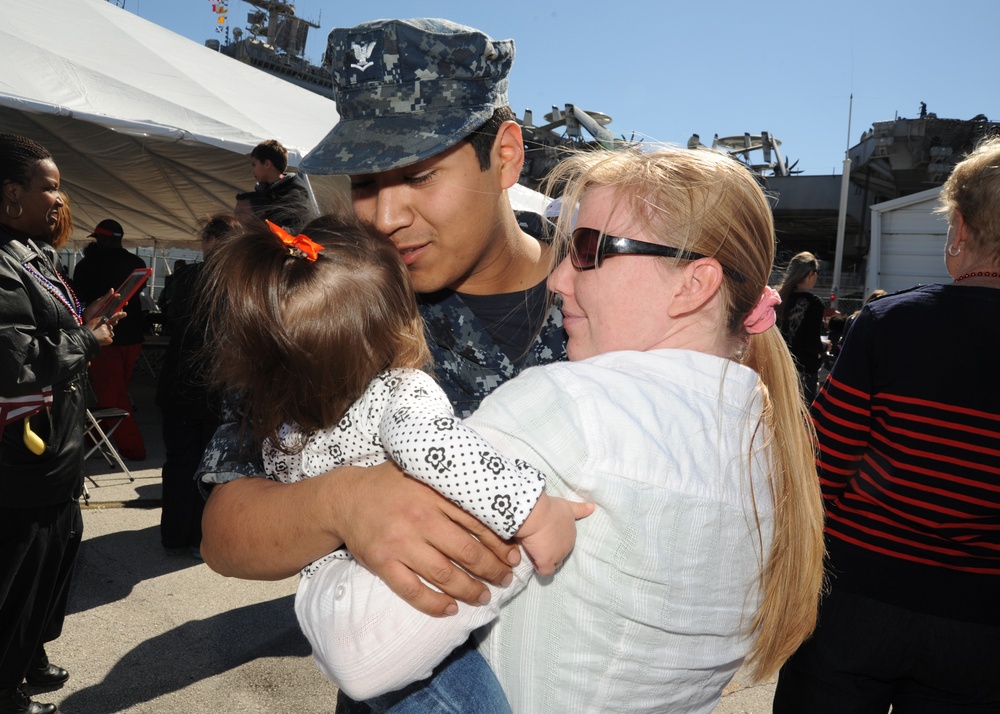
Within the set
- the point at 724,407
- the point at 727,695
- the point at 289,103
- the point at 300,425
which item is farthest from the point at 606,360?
the point at 289,103

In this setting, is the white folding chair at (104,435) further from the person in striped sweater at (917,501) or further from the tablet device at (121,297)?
the person in striped sweater at (917,501)

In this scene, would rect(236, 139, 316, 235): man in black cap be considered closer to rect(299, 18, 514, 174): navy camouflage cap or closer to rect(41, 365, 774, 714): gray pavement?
rect(299, 18, 514, 174): navy camouflage cap

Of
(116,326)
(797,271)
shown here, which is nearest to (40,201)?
(116,326)

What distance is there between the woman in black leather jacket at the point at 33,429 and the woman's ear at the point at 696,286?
2.66 metres

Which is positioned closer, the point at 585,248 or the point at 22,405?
the point at 585,248

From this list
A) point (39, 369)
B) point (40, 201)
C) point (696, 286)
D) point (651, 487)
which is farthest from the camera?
point (40, 201)

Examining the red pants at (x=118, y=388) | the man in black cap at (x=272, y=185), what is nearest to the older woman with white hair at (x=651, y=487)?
the man in black cap at (x=272, y=185)

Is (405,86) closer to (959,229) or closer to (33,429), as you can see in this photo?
(959,229)

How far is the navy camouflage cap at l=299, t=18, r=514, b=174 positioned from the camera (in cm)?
158

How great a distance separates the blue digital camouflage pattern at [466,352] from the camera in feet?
5.36

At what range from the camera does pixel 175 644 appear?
3855 mm

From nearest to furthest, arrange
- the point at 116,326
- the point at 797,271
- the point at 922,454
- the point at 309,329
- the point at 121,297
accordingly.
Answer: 1. the point at 309,329
2. the point at 922,454
3. the point at 121,297
4. the point at 116,326
5. the point at 797,271

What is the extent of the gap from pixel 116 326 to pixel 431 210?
251 inches

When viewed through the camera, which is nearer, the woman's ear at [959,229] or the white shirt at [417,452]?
the white shirt at [417,452]
